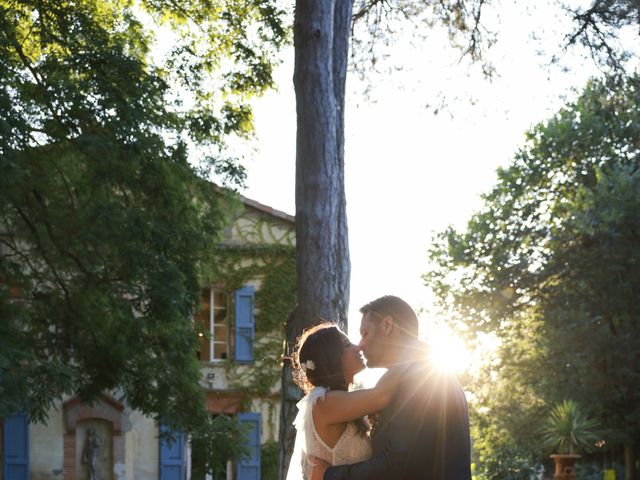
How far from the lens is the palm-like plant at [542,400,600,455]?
2725 cm

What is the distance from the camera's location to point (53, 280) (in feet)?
61.5

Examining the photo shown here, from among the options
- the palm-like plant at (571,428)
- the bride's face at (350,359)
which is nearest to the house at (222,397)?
the palm-like plant at (571,428)

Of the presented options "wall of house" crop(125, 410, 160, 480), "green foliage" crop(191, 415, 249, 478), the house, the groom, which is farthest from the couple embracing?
"wall of house" crop(125, 410, 160, 480)

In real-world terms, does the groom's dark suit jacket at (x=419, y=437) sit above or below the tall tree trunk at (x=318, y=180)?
below

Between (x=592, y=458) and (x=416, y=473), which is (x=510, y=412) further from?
(x=416, y=473)

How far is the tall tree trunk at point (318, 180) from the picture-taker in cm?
1021

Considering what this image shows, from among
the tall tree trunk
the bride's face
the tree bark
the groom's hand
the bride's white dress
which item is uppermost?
the tall tree trunk

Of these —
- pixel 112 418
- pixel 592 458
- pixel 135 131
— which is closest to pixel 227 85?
pixel 135 131

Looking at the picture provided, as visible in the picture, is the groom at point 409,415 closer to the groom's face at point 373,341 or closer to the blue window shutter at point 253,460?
the groom's face at point 373,341

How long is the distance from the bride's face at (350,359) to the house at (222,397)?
2282 centimetres

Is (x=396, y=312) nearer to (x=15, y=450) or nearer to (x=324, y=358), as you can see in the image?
(x=324, y=358)

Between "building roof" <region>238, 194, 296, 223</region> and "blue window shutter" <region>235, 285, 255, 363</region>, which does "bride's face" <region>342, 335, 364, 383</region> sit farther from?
"building roof" <region>238, 194, 296, 223</region>

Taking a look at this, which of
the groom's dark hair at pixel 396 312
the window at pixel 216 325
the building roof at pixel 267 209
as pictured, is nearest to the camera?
the groom's dark hair at pixel 396 312

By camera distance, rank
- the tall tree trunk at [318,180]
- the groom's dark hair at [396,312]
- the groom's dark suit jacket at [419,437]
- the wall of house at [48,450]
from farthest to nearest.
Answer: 1. the wall of house at [48,450]
2. the tall tree trunk at [318,180]
3. the groom's dark hair at [396,312]
4. the groom's dark suit jacket at [419,437]
